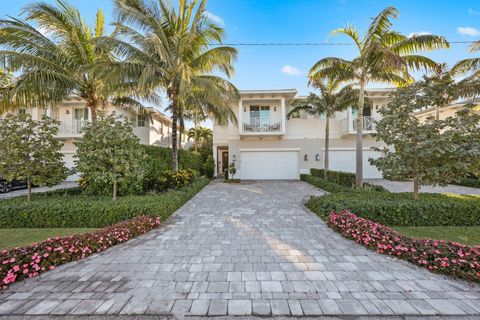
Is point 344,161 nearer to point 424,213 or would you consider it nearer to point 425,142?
point 425,142

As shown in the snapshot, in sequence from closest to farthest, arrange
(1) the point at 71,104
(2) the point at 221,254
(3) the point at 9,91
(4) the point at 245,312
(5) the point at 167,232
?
(4) the point at 245,312, (2) the point at 221,254, (5) the point at 167,232, (3) the point at 9,91, (1) the point at 71,104

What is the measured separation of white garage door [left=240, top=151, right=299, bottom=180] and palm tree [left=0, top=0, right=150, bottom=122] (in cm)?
884

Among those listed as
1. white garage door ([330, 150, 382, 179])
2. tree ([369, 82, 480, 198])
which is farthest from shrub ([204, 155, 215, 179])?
tree ([369, 82, 480, 198])

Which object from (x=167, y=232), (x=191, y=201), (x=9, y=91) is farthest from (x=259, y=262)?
(x=9, y=91)

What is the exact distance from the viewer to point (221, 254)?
11.3 ft

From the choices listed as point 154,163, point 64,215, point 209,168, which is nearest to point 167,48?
point 154,163

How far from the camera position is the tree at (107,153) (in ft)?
18.6

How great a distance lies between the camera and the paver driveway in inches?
88.0

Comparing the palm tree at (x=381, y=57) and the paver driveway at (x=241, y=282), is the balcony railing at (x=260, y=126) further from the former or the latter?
the paver driveway at (x=241, y=282)

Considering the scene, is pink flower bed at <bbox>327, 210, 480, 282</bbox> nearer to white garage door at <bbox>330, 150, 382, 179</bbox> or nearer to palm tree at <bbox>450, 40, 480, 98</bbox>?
palm tree at <bbox>450, 40, 480, 98</bbox>

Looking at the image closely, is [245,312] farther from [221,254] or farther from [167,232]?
[167,232]

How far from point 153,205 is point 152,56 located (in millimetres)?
5851

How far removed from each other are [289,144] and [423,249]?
11446 millimetres

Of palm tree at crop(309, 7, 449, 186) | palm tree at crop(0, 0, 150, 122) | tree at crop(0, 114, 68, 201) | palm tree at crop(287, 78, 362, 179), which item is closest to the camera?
tree at crop(0, 114, 68, 201)
